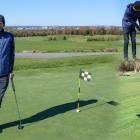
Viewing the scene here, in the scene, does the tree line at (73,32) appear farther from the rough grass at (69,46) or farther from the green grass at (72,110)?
the green grass at (72,110)

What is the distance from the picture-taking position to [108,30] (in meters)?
47.5

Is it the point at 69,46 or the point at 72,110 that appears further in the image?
the point at 69,46

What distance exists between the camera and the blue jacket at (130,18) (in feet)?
29.2

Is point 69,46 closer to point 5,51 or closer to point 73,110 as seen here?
point 73,110

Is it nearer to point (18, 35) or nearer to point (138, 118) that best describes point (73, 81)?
point (138, 118)

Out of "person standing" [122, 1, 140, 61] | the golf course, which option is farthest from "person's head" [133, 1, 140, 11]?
the golf course

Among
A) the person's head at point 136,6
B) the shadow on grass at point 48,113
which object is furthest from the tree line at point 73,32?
the shadow on grass at point 48,113

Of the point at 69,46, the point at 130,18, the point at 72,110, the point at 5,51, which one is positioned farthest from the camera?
the point at 69,46

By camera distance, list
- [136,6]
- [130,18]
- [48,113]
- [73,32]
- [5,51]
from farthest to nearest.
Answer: [73,32]
[130,18]
[136,6]
[48,113]
[5,51]

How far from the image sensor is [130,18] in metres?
9.04

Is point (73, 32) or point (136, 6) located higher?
point (136, 6)

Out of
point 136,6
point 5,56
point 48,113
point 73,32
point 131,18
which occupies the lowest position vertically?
point 73,32

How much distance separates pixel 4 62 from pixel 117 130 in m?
1.93

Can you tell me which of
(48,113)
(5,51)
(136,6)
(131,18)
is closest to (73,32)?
(131,18)
